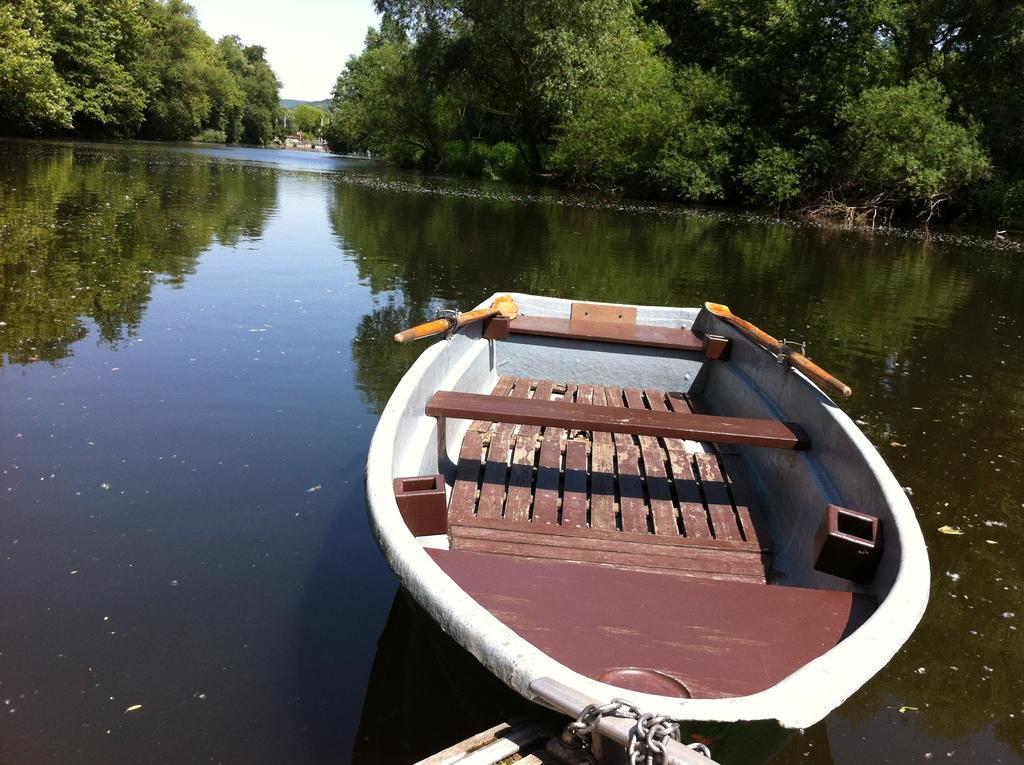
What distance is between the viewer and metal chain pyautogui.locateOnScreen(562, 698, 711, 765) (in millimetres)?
1428

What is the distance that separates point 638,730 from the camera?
145 cm

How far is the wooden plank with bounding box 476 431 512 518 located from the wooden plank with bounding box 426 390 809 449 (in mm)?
410

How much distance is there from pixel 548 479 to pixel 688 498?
2.35ft

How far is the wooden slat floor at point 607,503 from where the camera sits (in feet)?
10.8

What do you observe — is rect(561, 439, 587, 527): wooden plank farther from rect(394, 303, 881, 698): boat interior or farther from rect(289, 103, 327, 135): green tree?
rect(289, 103, 327, 135): green tree

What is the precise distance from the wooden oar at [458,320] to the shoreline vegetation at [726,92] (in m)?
24.3

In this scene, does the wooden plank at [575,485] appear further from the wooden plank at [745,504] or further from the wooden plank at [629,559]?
the wooden plank at [745,504]

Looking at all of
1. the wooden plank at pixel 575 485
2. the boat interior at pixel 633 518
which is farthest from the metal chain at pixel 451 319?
the wooden plank at pixel 575 485

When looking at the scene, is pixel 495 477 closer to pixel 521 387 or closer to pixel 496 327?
pixel 521 387

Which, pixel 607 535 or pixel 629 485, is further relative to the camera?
pixel 629 485

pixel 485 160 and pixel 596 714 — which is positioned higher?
pixel 485 160

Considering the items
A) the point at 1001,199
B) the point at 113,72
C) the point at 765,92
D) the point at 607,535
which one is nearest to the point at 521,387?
the point at 607,535

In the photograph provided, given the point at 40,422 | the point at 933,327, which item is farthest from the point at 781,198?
the point at 40,422

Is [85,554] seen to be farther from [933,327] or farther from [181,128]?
[181,128]
